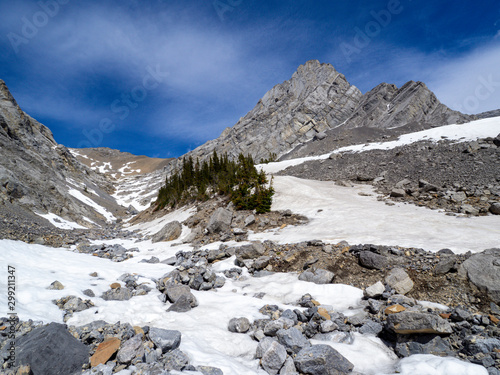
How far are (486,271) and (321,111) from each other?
9238cm

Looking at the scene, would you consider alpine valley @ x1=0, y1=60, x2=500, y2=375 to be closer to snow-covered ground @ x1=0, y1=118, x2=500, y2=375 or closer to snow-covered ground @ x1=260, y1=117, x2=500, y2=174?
snow-covered ground @ x1=0, y1=118, x2=500, y2=375

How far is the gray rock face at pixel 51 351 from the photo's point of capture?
3328 millimetres

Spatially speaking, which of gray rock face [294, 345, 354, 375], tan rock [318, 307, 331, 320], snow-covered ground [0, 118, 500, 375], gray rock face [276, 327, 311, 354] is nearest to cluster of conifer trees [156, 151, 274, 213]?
snow-covered ground [0, 118, 500, 375]

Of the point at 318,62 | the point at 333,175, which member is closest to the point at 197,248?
the point at 333,175

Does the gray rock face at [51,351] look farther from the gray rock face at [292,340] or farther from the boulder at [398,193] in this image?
the boulder at [398,193]

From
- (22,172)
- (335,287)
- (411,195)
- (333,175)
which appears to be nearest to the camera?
(335,287)

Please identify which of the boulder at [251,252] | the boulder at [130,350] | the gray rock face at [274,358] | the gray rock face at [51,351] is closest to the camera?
the gray rock face at [51,351]

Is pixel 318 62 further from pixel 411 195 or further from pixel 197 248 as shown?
pixel 197 248

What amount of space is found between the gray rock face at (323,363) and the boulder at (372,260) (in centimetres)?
434

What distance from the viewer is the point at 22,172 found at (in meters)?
28.2

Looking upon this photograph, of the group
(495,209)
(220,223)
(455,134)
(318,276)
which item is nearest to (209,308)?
(318,276)

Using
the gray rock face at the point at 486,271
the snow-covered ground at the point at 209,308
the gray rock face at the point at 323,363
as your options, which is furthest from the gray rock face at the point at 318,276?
the gray rock face at the point at 486,271

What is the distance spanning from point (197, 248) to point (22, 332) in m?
10.0

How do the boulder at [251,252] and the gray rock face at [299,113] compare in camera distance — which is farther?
the gray rock face at [299,113]
